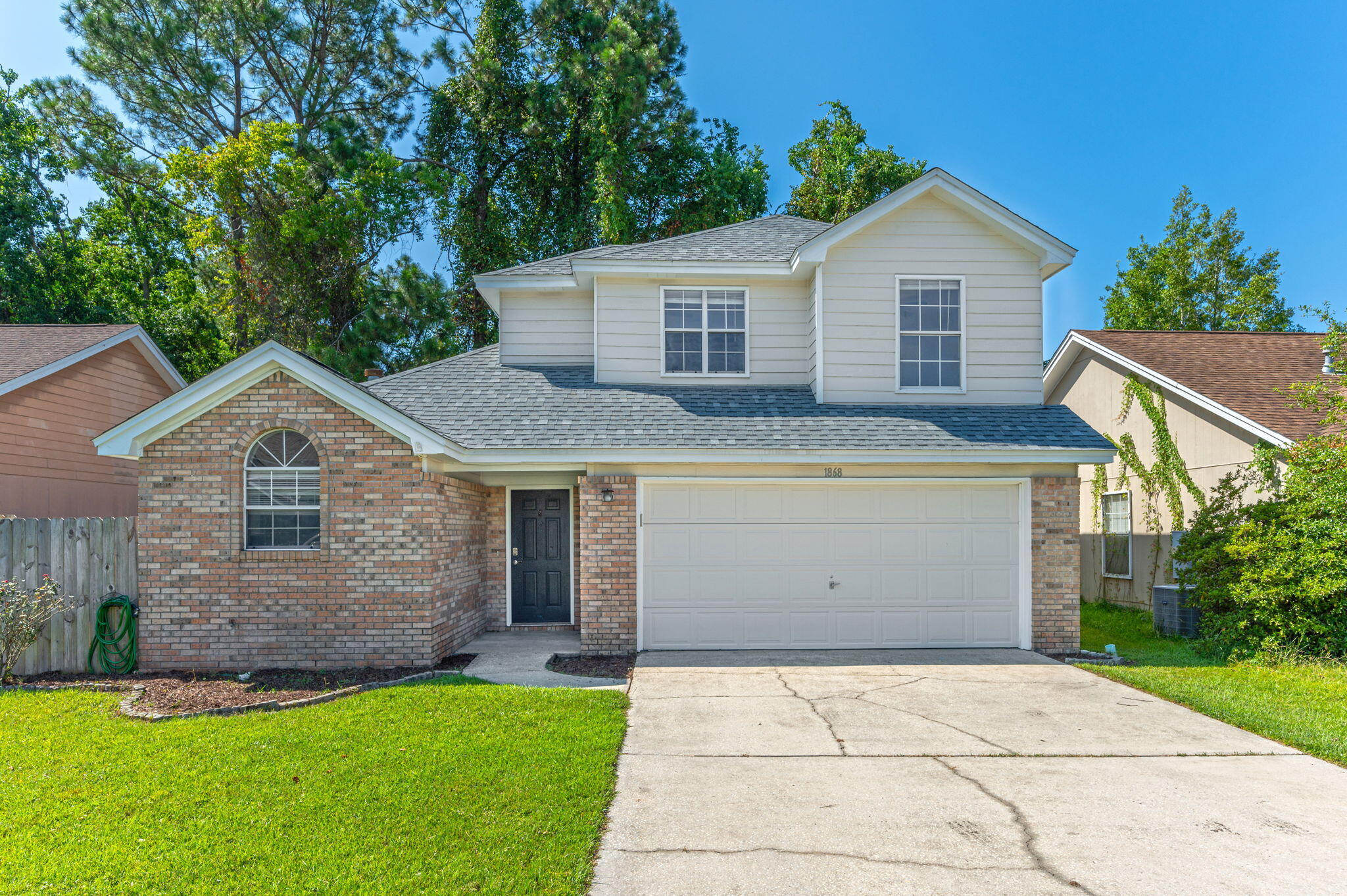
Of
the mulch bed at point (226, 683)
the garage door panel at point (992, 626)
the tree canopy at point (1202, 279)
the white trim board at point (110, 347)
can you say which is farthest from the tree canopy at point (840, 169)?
the mulch bed at point (226, 683)

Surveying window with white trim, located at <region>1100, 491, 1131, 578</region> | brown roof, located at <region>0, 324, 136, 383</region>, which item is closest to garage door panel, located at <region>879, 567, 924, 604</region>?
window with white trim, located at <region>1100, 491, 1131, 578</region>

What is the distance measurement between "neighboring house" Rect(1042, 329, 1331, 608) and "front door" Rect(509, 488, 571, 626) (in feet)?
33.3

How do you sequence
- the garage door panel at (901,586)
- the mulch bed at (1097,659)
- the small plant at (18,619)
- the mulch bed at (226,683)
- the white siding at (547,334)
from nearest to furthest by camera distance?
the mulch bed at (226,683), the small plant at (18,619), the mulch bed at (1097,659), the garage door panel at (901,586), the white siding at (547,334)

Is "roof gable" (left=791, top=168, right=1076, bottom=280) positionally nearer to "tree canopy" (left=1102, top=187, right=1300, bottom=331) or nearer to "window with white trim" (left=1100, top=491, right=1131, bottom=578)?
"window with white trim" (left=1100, top=491, right=1131, bottom=578)

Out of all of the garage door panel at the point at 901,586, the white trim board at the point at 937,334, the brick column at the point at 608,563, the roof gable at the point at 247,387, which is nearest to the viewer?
the roof gable at the point at 247,387

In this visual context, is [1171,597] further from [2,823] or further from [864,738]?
[2,823]

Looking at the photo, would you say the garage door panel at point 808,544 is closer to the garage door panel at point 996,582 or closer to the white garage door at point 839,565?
the white garage door at point 839,565

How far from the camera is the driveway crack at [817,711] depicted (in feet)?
22.5

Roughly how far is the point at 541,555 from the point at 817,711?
6206mm

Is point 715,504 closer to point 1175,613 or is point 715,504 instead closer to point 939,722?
point 939,722

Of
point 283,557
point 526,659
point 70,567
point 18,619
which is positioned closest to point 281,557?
point 283,557

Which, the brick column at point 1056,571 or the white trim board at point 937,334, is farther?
the white trim board at point 937,334

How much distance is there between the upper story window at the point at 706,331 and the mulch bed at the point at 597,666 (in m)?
4.44

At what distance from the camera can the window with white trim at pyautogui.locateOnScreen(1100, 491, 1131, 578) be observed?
1555 centimetres
